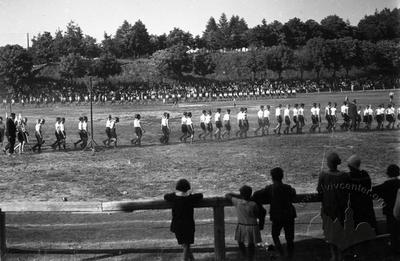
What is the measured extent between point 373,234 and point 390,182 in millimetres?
843

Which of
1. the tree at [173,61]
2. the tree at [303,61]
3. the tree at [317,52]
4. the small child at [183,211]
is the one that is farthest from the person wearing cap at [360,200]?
the tree at [303,61]

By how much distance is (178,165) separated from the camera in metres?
18.0

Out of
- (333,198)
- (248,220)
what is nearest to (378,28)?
(333,198)

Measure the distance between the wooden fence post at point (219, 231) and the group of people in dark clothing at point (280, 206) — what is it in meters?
0.20

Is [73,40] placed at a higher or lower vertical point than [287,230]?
higher

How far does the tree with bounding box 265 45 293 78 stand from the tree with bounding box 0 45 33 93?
120 feet

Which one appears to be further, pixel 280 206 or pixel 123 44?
pixel 123 44

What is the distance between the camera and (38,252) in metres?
7.57

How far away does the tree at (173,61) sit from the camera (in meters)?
71.1

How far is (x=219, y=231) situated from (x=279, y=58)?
245 ft

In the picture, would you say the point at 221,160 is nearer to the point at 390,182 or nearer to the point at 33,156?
the point at 33,156

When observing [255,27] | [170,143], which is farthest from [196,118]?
[255,27]

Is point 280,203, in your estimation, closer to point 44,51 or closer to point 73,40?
point 44,51

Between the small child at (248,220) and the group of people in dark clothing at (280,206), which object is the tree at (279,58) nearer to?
the group of people in dark clothing at (280,206)
